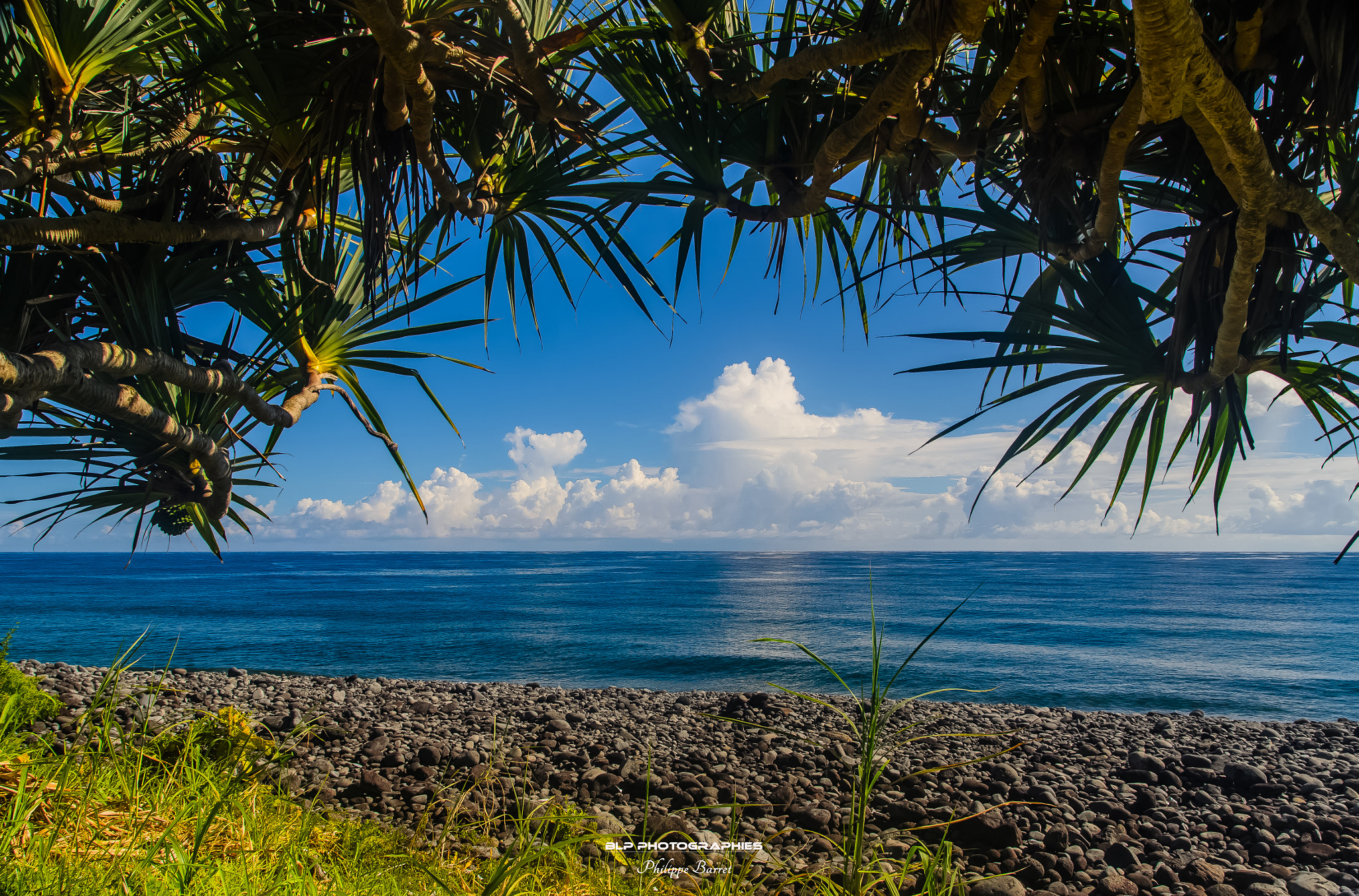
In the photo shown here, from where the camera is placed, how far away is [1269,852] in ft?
8.32

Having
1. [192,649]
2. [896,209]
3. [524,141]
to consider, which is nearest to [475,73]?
[524,141]

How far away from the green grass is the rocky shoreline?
0.16m

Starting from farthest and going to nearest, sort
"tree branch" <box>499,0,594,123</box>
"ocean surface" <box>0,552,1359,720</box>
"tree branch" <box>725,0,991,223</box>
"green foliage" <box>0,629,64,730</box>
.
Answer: "ocean surface" <box>0,552,1359,720</box>
"green foliage" <box>0,629,64,730</box>
"tree branch" <box>499,0,594,123</box>
"tree branch" <box>725,0,991,223</box>

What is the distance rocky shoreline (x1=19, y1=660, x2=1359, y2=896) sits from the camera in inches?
94.3

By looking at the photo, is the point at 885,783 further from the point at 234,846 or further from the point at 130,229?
the point at 130,229

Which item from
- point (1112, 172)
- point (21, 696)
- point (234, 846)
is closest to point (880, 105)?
point (1112, 172)

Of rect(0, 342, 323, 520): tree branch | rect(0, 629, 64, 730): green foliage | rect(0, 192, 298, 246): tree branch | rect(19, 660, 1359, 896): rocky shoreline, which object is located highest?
rect(0, 192, 298, 246): tree branch

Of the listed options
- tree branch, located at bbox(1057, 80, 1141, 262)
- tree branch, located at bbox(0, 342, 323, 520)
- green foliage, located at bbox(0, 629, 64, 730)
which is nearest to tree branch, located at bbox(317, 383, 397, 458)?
tree branch, located at bbox(0, 342, 323, 520)

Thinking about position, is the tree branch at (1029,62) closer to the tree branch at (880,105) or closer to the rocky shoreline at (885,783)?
the tree branch at (880,105)

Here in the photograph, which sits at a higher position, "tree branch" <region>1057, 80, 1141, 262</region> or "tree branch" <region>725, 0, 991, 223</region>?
"tree branch" <region>725, 0, 991, 223</region>

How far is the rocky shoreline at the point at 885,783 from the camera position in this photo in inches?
94.3

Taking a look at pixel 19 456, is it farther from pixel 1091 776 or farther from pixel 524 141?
pixel 1091 776

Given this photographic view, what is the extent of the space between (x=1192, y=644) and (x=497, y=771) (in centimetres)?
1601

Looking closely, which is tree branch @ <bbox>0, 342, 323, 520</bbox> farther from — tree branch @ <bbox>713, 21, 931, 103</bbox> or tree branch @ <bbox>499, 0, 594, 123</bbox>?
tree branch @ <bbox>713, 21, 931, 103</bbox>
